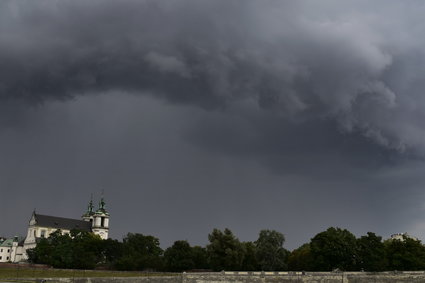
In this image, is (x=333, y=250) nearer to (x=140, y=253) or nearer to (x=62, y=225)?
(x=140, y=253)

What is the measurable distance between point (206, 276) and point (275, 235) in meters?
26.7

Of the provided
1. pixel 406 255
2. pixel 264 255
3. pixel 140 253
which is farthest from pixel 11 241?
pixel 406 255

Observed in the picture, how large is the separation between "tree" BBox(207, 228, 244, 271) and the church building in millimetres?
77587

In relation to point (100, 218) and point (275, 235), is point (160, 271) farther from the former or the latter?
point (100, 218)

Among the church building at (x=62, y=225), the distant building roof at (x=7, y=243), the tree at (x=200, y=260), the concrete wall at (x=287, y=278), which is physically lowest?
the concrete wall at (x=287, y=278)

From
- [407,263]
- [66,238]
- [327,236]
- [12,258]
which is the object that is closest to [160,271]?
[66,238]

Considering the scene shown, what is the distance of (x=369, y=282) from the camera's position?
7469 cm

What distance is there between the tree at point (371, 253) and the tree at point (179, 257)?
3206 centimetres

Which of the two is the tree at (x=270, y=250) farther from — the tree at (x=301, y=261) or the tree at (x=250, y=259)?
the tree at (x=301, y=261)

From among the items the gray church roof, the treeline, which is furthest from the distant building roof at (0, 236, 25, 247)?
the treeline

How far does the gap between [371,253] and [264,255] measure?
67.8 ft

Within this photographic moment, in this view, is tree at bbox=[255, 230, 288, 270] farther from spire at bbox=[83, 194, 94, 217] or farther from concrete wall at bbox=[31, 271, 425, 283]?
spire at bbox=[83, 194, 94, 217]

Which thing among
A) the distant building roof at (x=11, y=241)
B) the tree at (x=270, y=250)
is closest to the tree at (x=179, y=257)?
the tree at (x=270, y=250)

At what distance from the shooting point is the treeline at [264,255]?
82812 mm
